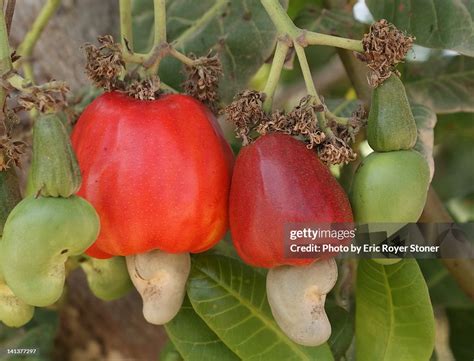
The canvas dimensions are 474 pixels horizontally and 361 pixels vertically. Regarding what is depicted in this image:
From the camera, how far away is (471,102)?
1363mm

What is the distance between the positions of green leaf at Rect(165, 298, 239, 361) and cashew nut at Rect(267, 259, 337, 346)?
0.66 ft

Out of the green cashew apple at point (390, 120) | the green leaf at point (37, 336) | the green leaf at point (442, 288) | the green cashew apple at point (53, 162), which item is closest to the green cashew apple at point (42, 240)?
the green cashew apple at point (53, 162)

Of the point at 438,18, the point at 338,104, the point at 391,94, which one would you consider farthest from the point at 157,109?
the point at 338,104

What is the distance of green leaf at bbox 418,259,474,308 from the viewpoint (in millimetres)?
1535

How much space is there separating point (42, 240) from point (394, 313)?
0.49 meters

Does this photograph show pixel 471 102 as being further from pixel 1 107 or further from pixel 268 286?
pixel 1 107

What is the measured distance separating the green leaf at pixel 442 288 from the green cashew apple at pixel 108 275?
26.1 inches

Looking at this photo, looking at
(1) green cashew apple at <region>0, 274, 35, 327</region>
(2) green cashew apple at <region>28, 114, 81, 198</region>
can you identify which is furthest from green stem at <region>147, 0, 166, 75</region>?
(1) green cashew apple at <region>0, 274, 35, 327</region>

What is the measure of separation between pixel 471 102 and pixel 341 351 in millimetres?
497

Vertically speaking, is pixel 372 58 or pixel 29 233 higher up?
pixel 372 58

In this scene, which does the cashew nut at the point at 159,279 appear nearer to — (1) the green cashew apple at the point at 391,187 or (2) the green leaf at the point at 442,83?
(1) the green cashew apple at the point at 391,187

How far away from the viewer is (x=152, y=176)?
902mm

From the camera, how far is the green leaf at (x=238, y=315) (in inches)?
41.3

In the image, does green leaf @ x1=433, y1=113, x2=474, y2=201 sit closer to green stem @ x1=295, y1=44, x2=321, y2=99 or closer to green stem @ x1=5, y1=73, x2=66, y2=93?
green stem @ x1=295, y1=44, x2=321, y2=99
